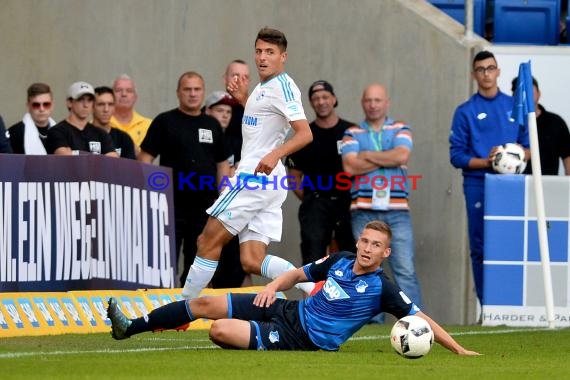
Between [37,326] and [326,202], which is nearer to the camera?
[37,326]

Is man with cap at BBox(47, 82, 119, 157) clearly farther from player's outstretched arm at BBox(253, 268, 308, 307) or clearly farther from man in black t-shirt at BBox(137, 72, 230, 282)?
player's outstretched arm at BBox(253, 268, 308, 307)

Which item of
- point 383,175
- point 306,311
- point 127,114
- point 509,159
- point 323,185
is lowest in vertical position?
point 306,311

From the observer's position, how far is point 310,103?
592 inches

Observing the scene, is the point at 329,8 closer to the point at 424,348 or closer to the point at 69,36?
the point at 69,36

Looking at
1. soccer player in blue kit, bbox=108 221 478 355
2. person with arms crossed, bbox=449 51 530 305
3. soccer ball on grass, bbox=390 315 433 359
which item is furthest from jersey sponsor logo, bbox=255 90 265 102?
person with arms crossed, bbox=449 51 530 305

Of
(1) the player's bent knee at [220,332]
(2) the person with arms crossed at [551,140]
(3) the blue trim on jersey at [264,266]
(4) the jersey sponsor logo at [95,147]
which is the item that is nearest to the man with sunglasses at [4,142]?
(4) the jersey sponsor logo at [95,147]

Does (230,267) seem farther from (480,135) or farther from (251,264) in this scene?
(251,264)

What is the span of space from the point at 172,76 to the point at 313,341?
7.39m

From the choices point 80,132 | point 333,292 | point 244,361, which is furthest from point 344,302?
point 80,132

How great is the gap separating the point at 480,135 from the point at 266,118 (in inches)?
158

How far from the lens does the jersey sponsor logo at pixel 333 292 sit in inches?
357

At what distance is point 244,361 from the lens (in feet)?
27.2

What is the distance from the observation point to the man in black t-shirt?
45.6 feet

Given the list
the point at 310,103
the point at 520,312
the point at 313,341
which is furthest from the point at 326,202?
the point at 313,341
